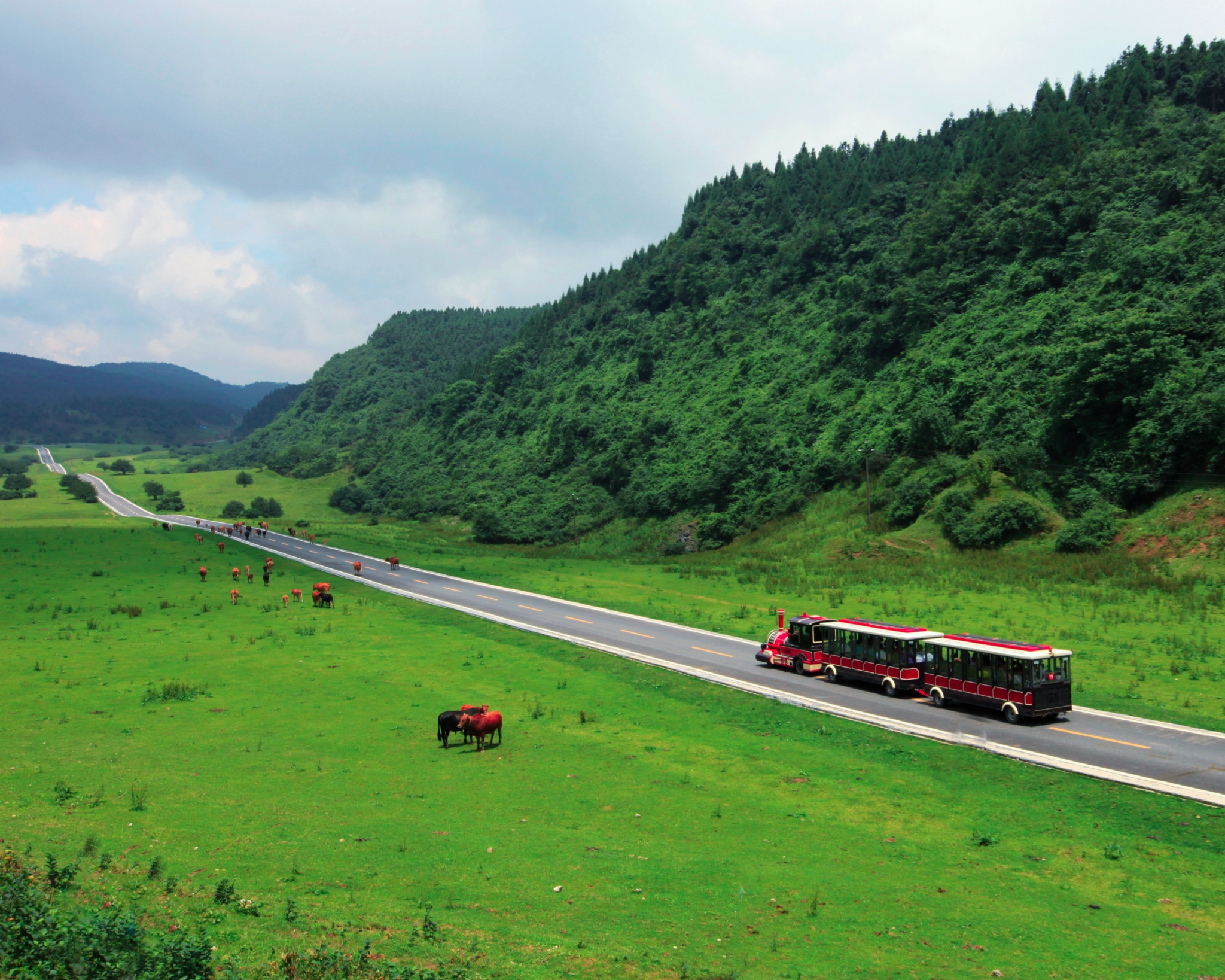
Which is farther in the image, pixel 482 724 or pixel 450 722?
pixel 450 722

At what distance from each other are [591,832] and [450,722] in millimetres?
7956

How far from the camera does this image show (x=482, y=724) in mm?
24172

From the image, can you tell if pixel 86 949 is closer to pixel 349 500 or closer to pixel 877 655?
pixel 877 655

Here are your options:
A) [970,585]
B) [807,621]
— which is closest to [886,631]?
[807,621]

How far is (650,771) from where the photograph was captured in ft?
73.3

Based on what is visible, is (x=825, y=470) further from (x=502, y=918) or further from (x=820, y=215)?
(x=502, y=918)

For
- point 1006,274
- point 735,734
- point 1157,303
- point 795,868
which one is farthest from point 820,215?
point 795,868

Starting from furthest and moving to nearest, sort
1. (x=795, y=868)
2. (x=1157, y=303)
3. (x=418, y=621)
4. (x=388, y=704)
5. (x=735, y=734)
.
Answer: (x=1157, y=303) < (x=418, y=621) < (x=388, y=704) < (x=735, y=734) < (x=795, y=868)

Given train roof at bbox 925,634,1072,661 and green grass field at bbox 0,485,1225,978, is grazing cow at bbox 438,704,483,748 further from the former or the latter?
train roof at bbox 925,634,1072,661

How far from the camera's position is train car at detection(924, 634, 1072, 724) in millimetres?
26578

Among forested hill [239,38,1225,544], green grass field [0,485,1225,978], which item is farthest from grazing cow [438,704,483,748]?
forested hill [239,38,1225,544]

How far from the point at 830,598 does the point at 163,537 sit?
3014 inches

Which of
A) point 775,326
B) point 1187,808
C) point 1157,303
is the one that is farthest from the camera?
point 775,326

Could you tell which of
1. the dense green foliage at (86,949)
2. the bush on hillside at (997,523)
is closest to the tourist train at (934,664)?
the dense green foliage at (86,949)
